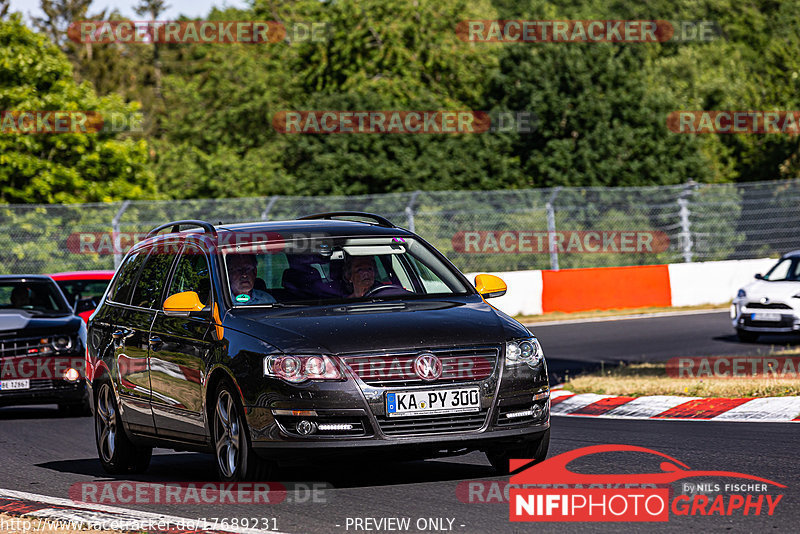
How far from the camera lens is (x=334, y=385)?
6.87 meters

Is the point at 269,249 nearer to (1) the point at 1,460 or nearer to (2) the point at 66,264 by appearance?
(1) the point at 1,460

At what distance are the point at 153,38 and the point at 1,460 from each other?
6186 centimetres

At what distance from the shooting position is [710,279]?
27.6m

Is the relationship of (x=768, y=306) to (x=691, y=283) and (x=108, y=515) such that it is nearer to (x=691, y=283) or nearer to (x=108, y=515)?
(x=691, y=283)

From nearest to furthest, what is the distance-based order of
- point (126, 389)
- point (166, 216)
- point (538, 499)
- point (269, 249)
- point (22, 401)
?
point (538, 499) → point (269, 249) → point (126, 389) → point (22, 401) → point (166, 216)

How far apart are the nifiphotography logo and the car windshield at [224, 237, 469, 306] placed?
1.38 metres

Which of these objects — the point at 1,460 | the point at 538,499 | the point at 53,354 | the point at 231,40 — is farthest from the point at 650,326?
the point at 231,40

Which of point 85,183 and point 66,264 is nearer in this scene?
point 66,264

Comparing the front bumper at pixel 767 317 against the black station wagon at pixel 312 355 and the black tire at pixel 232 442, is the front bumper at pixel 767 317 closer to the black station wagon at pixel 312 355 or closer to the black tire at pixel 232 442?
the black station wagon at pixel 312 355

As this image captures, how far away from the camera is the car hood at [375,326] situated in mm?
6969

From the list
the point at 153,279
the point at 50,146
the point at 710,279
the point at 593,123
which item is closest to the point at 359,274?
the point at 153,279

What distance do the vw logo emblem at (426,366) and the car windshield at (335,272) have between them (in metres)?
Answer: 1.04

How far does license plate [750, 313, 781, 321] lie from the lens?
19016mm

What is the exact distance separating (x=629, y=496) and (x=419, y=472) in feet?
5.63
